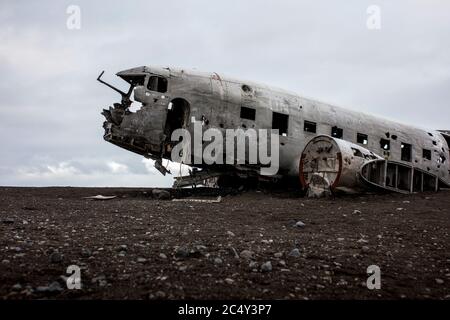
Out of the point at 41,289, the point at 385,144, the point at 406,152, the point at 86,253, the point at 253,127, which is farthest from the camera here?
the point at 406,152

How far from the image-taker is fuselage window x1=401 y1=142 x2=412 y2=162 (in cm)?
1974

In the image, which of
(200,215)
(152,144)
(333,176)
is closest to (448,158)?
(333,176)

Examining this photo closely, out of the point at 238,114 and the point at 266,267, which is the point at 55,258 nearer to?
the point at 266,267

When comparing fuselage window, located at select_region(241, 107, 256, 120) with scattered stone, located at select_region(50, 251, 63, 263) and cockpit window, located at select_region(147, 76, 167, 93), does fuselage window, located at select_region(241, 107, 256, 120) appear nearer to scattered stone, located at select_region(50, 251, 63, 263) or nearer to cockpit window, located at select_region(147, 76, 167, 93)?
cockpit window, located at select_region(147, 76, 167, 93)

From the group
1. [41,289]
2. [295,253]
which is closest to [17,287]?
[41,289]

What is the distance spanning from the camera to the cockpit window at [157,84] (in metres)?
13.8

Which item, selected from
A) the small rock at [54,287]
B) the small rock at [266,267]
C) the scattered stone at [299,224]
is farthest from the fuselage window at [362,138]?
the small rock at [54,287]

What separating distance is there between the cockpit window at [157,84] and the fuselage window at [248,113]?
10.8ft

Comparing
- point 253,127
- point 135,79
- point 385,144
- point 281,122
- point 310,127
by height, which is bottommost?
point 385,144

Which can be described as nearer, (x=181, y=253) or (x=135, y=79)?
(x=181, y=253)

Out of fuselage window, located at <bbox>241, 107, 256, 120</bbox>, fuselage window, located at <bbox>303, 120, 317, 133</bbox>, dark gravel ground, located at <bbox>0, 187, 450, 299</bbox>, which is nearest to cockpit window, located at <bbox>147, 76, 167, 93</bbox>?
fuselage window, located at <bbox>241, 107, 256, 120</bbox>

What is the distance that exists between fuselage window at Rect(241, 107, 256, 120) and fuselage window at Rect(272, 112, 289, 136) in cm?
100

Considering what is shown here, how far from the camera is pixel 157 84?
13.9 metres

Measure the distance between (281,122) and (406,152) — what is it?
324 inches
